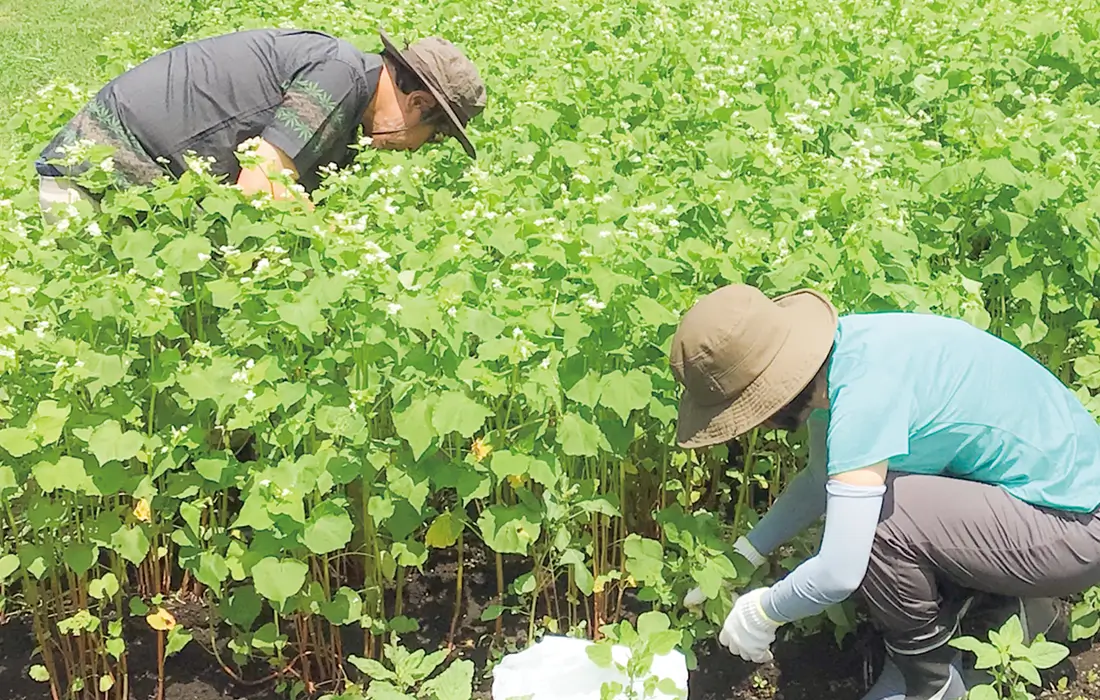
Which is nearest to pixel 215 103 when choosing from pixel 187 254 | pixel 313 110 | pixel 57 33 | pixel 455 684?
pixel 313 110

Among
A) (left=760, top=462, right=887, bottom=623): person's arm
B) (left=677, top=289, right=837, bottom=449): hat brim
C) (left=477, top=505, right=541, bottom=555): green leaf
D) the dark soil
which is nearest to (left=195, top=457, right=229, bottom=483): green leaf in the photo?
(left=477, top=505, right=541, bottom=555): green leaf

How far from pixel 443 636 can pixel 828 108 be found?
2191mm

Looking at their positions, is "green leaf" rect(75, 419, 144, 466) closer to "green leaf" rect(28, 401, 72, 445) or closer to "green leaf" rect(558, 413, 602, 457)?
"green leaf" rect(28, 401, 72, 445)

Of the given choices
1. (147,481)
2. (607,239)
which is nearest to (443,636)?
(147,481)

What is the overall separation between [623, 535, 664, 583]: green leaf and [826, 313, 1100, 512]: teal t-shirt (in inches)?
19.0

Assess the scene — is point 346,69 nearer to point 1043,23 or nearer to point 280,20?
point 280,20

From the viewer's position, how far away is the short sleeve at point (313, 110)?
314 centimetres

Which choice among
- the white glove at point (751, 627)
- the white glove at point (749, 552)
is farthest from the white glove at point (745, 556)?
the white glove at point (751, 627)

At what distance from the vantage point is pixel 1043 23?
190 inches

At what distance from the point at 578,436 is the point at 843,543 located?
572 millimetres

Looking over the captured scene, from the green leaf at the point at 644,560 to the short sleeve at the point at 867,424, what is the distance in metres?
0.54

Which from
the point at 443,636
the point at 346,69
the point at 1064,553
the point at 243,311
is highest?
the point at 346,69

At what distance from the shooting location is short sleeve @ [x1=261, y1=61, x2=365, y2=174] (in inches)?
124

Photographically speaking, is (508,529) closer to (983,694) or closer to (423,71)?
(983,694)
